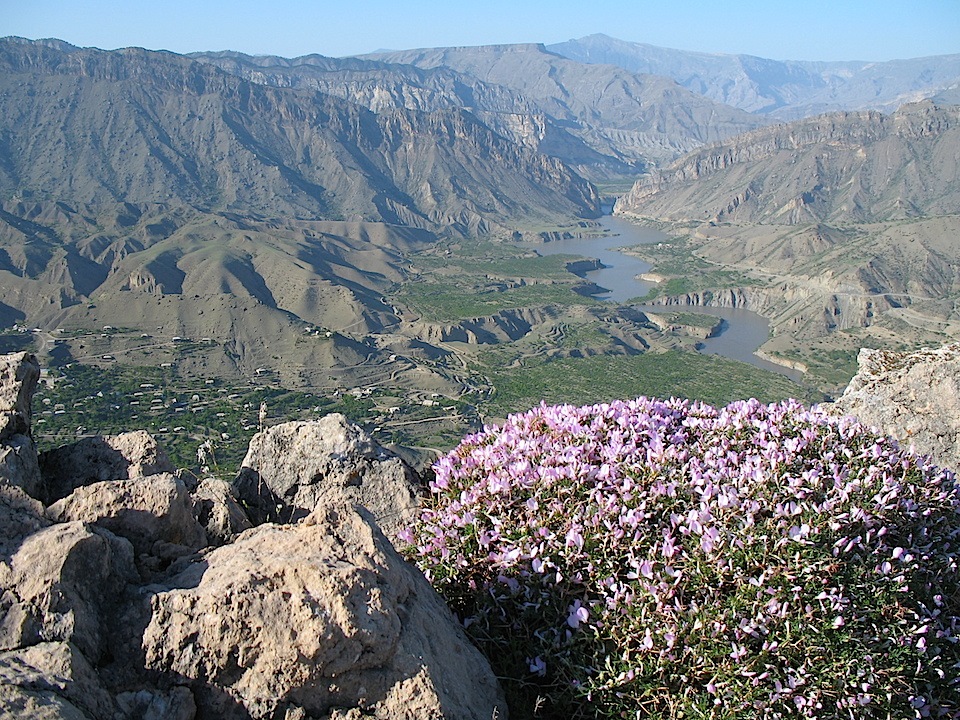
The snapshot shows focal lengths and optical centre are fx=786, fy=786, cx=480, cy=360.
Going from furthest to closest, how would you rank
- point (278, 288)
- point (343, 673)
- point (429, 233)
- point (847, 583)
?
point (429, 233), point (278, 288), point (847, 583), point (343, 673)

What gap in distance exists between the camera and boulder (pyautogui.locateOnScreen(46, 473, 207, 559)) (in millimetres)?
5160

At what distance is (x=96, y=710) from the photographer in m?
3.69

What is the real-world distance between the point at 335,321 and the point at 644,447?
10343cm

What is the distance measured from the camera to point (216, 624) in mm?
4137

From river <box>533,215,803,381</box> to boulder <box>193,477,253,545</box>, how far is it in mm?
89889

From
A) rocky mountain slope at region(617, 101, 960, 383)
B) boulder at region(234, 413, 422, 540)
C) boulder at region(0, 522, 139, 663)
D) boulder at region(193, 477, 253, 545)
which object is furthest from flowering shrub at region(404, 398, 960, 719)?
rocky mountain slope at region(617, 101, 960, 383)

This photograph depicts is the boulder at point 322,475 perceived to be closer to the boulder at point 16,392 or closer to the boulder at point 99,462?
the boulder at point 99,462

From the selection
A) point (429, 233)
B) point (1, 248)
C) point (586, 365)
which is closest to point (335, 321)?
point (586, 365)

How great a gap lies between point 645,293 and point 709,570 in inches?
5542

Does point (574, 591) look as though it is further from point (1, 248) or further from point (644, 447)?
point (1, 248)

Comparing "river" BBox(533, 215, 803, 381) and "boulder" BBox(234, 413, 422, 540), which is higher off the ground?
"boulder" BBox(234, 413, 422, 540)

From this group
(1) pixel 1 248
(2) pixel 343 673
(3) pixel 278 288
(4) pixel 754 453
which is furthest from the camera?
(1) pixel 1 248

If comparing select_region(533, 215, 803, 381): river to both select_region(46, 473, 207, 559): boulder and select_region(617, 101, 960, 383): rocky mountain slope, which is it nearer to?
select_region(617, 101, 960, 383): rocky mountain slope

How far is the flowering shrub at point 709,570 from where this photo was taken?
14.9 feet
